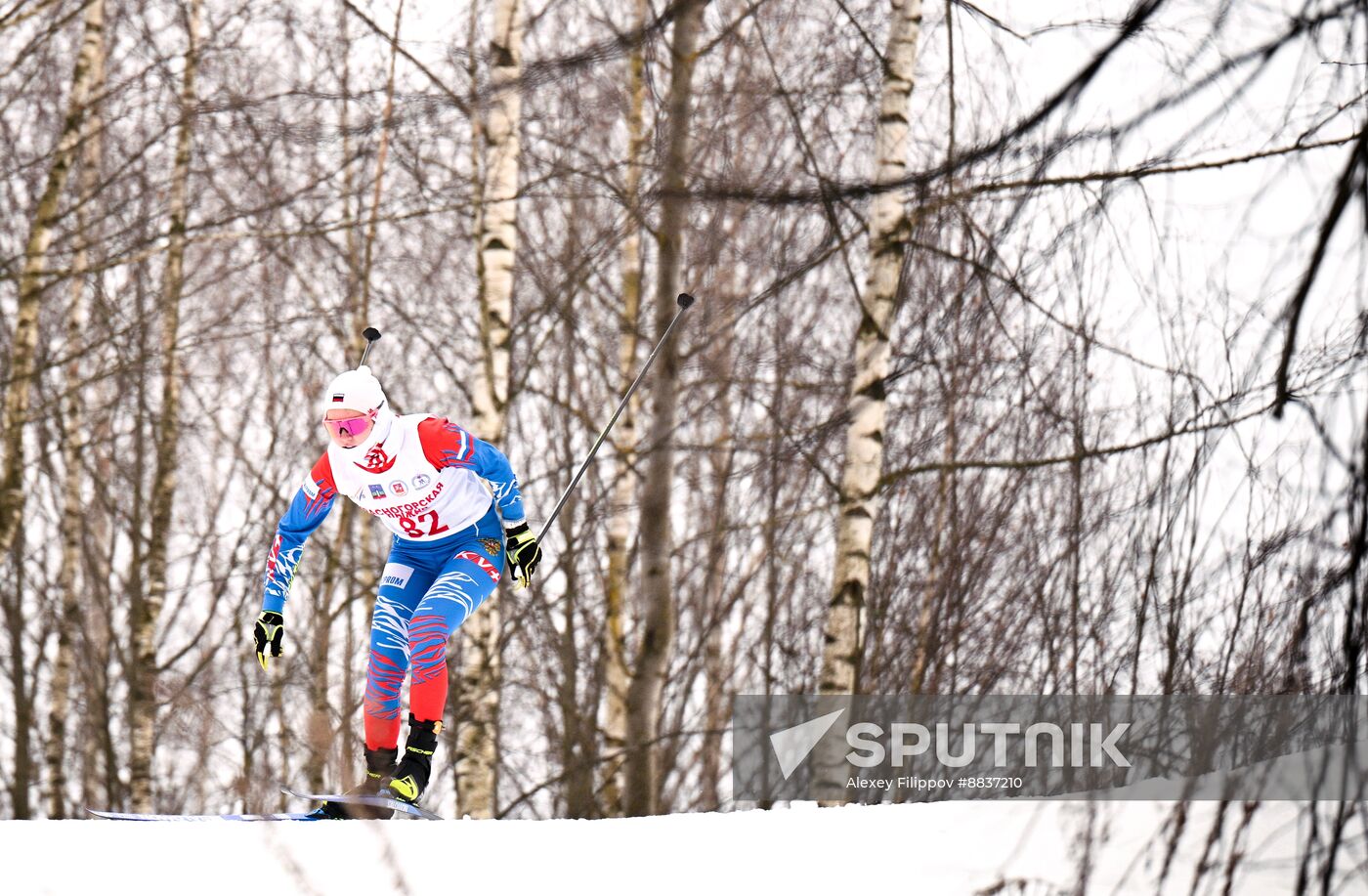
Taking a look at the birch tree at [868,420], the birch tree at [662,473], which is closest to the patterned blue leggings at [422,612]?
the birch tree at [662,473]

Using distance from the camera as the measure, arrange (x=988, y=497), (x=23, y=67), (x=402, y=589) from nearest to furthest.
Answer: (x=402, y=589) < (x=988, y=497) < (x=23, y=67)

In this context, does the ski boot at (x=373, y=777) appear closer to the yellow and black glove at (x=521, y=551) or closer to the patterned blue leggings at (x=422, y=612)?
the patterned blue leggings at (x=422, y=612)

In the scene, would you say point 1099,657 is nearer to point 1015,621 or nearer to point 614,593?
point 1015,621

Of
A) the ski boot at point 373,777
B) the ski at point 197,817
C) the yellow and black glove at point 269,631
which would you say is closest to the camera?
the ski at point 197,817

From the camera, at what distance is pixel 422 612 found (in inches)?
185

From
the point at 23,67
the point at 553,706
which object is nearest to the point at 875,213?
the point at 23,67

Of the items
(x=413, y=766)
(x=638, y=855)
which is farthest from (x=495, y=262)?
(x=638, y=855)

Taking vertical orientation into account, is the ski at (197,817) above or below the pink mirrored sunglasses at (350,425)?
below

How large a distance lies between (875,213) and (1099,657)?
257 cm

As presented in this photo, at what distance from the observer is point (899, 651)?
27.4 ft

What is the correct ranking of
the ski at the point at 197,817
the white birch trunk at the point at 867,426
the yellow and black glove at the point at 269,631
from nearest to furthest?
the ski at the point at 197,817 → the yellow and black glove at the point at 269,631 → the white birch trunk at the point at 867,426

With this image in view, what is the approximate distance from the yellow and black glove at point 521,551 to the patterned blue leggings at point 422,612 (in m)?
0.16

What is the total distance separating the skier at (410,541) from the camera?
15.4 ft

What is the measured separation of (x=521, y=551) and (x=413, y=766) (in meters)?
0.91
